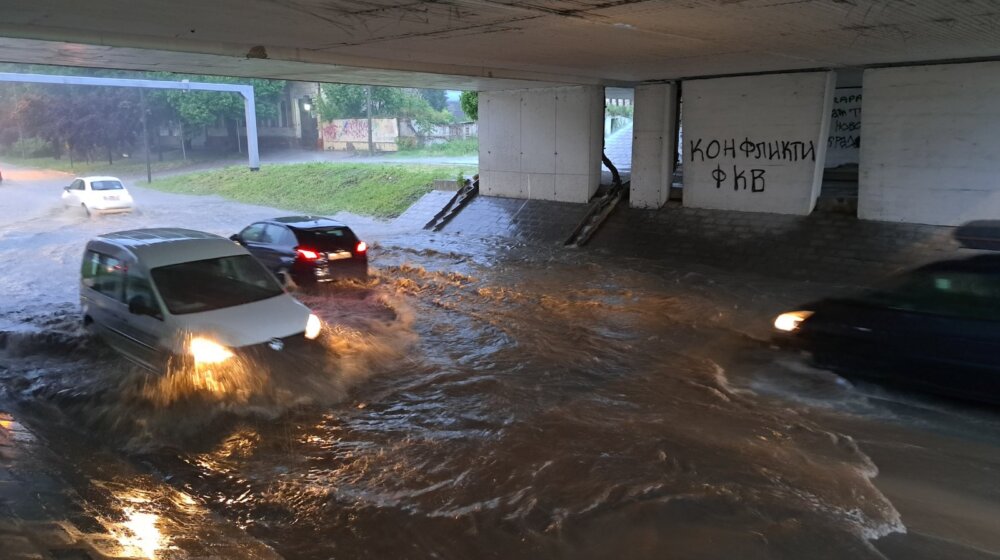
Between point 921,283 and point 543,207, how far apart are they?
14.0m

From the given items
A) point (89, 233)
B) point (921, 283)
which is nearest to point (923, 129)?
point (921, 283)

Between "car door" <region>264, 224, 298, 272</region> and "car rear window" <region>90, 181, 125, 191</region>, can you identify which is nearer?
"car door" <region>264, 224, 298, 272</region>

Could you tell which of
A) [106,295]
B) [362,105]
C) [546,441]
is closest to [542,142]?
[106,295]

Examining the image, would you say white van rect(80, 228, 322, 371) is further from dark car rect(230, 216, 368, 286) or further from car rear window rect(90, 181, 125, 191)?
car rear window rect(90, 181, 125, 191)

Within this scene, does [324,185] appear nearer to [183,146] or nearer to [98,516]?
[183,146]

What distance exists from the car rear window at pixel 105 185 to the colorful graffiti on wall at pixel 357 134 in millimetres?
24497

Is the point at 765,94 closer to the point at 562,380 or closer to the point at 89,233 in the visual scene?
the point at 562,380

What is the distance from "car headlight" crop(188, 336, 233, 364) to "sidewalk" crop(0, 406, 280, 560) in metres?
1.25

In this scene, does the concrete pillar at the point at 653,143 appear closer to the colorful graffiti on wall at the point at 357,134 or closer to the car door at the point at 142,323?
the car door at the point at 142,323

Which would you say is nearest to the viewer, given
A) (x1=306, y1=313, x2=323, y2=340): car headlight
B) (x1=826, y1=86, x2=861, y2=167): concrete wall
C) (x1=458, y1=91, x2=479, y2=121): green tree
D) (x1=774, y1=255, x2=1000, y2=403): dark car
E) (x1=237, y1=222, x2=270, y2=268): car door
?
(x1=774, y1=255, x2=1000, y2=403): dark car

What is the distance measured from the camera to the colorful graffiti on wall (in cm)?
4844

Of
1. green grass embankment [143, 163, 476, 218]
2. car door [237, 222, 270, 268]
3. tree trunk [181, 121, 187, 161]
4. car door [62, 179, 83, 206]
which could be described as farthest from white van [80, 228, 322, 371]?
tree trunk [181, 121, 187, 161]

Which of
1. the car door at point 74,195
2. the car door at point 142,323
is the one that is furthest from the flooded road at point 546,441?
the car door at point 74,195

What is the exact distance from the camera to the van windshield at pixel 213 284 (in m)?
7.45
